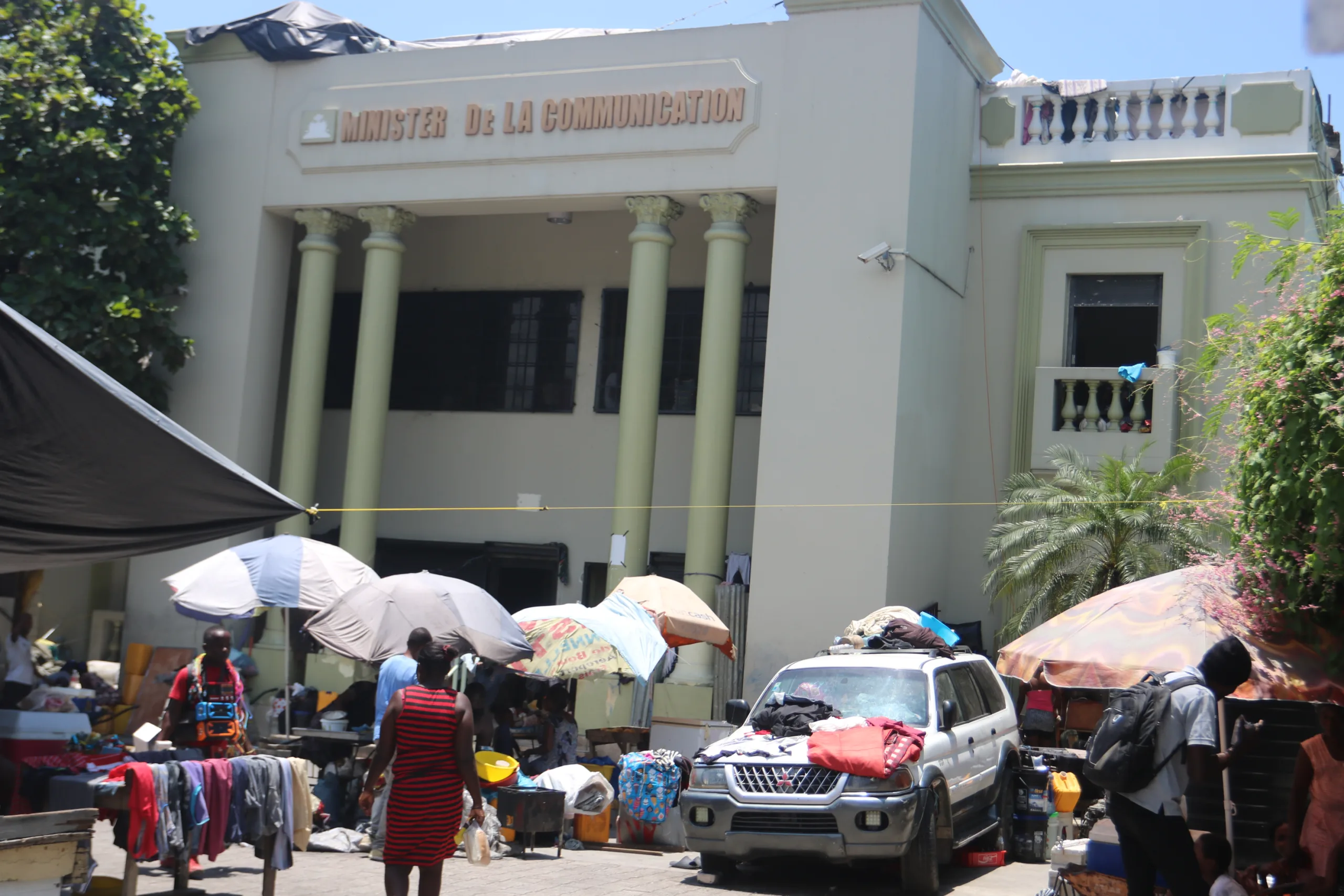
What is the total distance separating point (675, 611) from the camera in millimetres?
14898

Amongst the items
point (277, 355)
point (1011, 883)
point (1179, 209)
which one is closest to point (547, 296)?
point (277, 355)

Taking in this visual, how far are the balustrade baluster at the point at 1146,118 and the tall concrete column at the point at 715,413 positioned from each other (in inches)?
214

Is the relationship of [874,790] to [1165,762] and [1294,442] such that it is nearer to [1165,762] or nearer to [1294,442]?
[1165,762]

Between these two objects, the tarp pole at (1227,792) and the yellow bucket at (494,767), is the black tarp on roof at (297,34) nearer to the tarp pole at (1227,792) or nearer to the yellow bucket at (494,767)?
the yellow bucket at (494,767)

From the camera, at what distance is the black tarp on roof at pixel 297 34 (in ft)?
→ 67.4

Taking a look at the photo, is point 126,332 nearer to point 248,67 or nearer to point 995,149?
point 248,67

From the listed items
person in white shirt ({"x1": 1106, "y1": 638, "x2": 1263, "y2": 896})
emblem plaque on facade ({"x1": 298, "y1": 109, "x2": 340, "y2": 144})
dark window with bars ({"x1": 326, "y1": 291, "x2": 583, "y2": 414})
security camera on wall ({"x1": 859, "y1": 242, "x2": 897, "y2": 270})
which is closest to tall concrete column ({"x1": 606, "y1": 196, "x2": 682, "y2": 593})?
security camera on wall ({"x1": 859, "y1": 242, "x2": 897, "y2": 270})

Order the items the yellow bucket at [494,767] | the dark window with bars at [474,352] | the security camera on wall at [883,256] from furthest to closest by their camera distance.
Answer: the dark window with bars at [474,352]
the security camera on wall at [883,256]
the yellow bucket at [494,767]

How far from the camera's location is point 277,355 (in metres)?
21.0

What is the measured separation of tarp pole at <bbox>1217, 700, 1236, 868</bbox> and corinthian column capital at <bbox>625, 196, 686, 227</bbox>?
494 inches

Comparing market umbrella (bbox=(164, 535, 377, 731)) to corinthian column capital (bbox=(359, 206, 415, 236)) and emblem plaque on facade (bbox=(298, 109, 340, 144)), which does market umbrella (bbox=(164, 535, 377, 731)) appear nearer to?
corinthian column capital (bbox=(359, 206, 415, 236))

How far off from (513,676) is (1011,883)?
653cm

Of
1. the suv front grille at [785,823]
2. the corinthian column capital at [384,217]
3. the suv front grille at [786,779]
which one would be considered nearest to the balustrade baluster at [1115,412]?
the suv front grille at [786,779]

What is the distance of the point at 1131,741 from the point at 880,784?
358 centimetres
